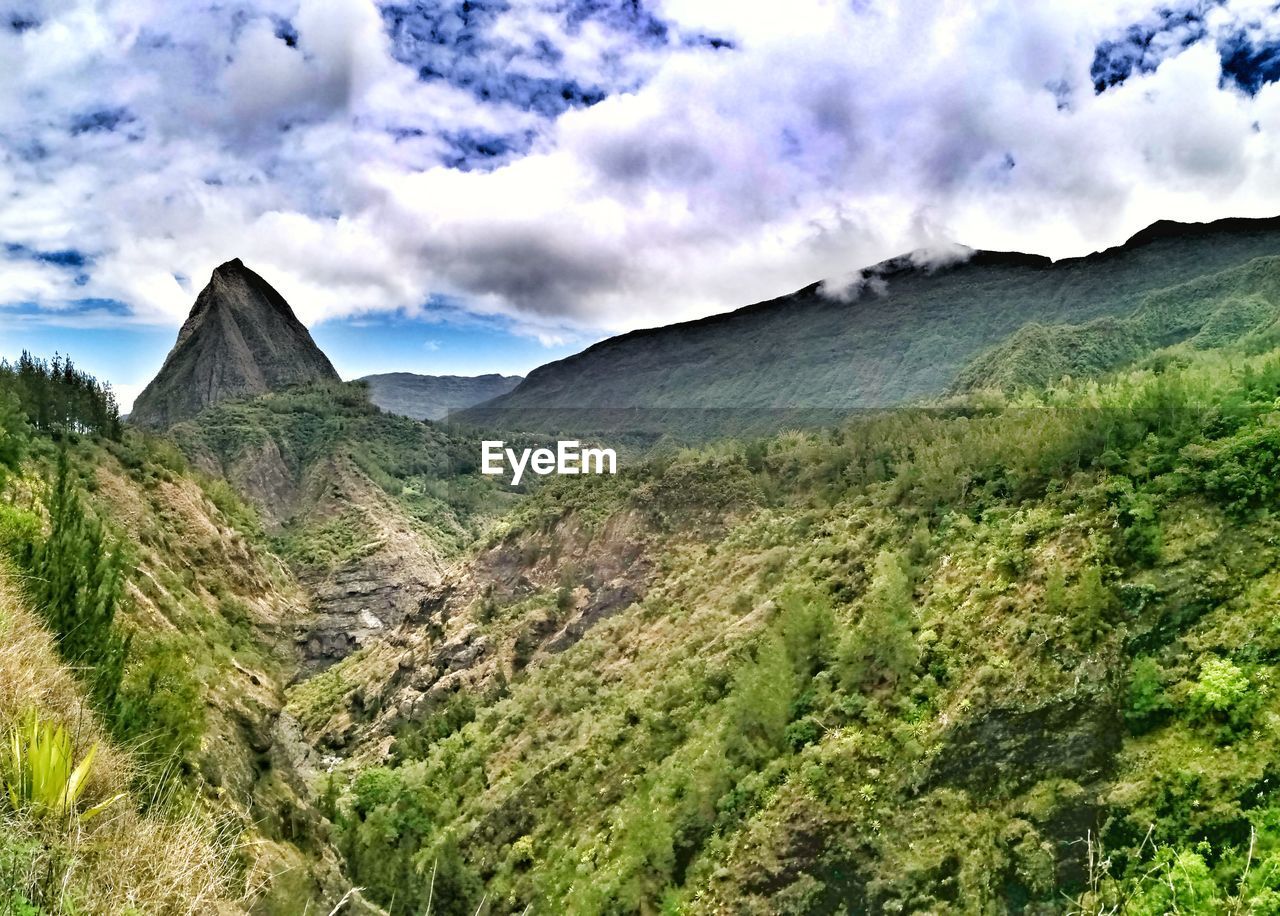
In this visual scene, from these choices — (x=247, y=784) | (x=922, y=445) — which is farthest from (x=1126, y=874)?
(x=247, y=784)

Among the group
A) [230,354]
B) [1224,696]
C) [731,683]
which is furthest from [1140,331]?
[230,354]

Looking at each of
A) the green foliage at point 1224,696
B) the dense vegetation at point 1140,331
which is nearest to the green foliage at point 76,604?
the green foliage at point 1224,696

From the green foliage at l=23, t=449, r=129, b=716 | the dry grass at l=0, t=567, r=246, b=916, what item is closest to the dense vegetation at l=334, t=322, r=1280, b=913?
the dry grass at l=0, t=567, r=246, b=916

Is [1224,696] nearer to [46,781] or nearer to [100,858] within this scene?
[100,858]

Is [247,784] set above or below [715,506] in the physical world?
below

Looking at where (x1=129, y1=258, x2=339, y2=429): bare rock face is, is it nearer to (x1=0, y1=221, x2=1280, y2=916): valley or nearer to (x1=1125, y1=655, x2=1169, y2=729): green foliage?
(x1=0, y1=221, x2=1280, y2=916): valley

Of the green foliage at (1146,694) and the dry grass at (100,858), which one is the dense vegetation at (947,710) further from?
the dry grass at (100,858)

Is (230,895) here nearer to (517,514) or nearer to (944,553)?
(944,553)
